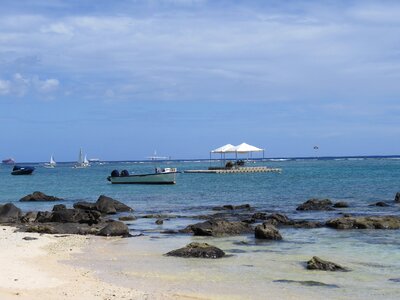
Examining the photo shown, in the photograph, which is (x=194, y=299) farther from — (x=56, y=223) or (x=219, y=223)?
(x=56, y=223)

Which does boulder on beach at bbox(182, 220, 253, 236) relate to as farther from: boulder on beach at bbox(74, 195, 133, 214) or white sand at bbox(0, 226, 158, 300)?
boulder on beach at bbox(74, 195, 133, 214)

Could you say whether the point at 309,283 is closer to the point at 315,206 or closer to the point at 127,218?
the point at 127,218

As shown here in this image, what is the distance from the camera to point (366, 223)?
2364 centimetres

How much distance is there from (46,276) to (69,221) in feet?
43.3

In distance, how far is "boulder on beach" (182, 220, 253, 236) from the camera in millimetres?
22062

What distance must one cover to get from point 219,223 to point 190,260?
6.39 meters

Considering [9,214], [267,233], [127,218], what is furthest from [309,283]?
[9,214]

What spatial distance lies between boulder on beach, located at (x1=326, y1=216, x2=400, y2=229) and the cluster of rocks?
7932 millimetres

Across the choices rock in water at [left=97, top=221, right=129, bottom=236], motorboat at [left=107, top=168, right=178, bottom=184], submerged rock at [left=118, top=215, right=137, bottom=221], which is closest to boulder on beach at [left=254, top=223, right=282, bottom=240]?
rock in water at [left=97, top=221, right=129, bottom=236]

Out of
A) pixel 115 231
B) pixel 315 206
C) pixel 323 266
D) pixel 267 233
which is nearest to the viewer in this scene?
pixel 323 266

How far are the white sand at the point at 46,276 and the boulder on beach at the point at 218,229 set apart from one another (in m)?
4.27

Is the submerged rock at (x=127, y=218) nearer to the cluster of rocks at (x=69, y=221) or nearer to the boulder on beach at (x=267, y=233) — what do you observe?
the cluster of rocks at (x=69, y=221)

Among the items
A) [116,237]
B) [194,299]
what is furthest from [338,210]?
[194,299]

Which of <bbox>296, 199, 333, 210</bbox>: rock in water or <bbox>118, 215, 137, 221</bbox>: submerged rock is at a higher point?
<bbox>296, 199, 333, 210</bbox>: rock in water
